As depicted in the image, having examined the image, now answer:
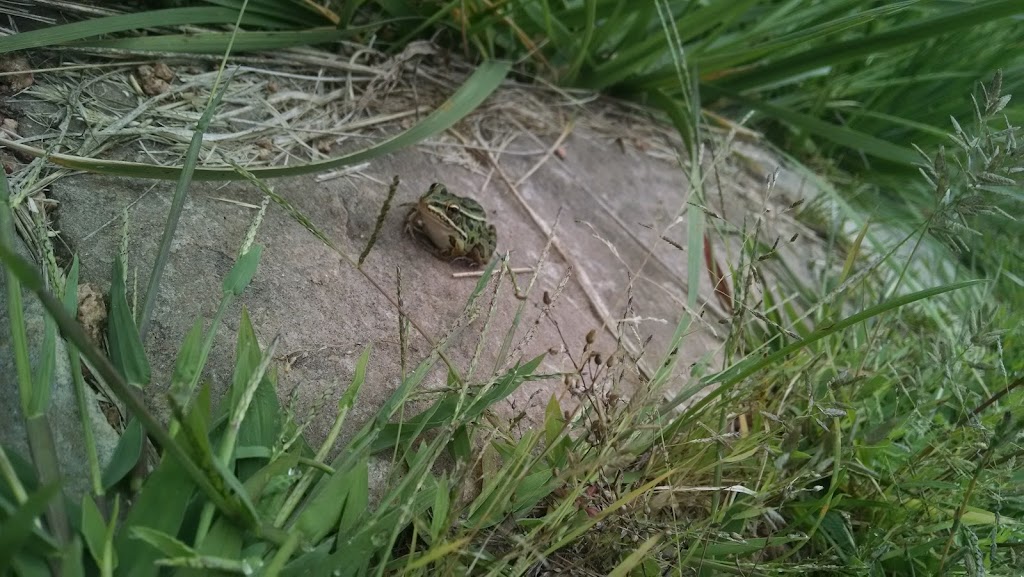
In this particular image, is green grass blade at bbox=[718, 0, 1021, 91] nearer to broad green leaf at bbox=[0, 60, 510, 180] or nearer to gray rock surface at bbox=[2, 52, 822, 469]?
gray rock surface at bbox=[2, 52, 822, 469]

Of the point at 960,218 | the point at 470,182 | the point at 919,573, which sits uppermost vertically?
the point at 960,218

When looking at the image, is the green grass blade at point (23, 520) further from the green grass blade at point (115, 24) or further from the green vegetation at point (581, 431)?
the green grass blade at point (115, 24)

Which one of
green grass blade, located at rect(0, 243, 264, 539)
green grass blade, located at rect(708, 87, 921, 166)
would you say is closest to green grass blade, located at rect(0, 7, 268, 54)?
Answer: green grass blade, located at rect(0, 243, 264, 539)

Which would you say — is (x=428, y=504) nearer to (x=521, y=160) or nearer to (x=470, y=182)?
(x=470, y=182)

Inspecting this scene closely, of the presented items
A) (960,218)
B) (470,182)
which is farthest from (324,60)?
(960,218)

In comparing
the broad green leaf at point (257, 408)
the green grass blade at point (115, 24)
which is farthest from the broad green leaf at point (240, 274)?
the green grass blade at point (115, 24)
